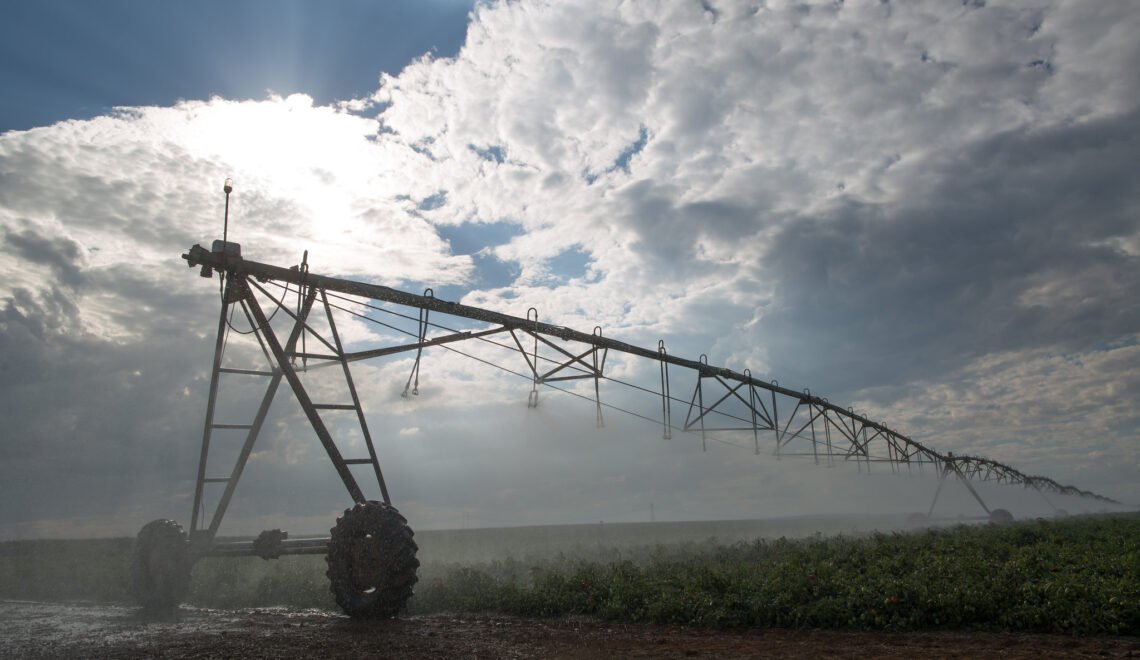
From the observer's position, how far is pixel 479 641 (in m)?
11.8

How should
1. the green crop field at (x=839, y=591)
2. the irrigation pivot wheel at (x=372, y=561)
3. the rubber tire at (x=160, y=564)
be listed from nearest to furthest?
1. the green crop field at (x=839, y=591)
2. the irrigation pivot wheel at (x=372, y=561)
3. the rubber tire at (x=160, y=564)

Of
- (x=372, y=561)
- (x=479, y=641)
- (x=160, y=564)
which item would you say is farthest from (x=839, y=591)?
(x=160, y=564)

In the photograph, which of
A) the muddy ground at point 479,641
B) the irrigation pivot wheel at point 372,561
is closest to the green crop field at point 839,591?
the muddy ground at point 479,641

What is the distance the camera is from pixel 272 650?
11.2 m

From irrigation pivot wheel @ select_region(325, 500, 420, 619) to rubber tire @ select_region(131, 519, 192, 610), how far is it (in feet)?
14.4

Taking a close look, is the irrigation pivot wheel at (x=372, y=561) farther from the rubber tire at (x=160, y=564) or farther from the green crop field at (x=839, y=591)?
the rubber tire at (x=160, y=564)

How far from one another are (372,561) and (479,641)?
122 inches

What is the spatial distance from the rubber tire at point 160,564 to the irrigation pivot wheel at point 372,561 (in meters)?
4.38

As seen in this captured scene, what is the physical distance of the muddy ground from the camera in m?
10.1

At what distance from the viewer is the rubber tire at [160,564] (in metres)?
15.9

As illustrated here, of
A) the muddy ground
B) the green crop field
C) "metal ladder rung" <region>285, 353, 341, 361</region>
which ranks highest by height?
"metal ladder rung" <region>285, 353, 341, 361</region>

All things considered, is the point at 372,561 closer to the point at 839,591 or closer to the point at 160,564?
the point at 160,564

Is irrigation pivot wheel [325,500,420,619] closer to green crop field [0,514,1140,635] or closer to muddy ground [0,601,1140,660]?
muddy ground [0,601,1140,660]

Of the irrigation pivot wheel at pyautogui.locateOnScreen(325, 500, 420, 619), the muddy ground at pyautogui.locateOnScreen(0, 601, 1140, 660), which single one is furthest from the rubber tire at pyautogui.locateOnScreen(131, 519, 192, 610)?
the irrigation pivot wheel at pyautogui.locateOnScreen(325, 500, 420, 619)
